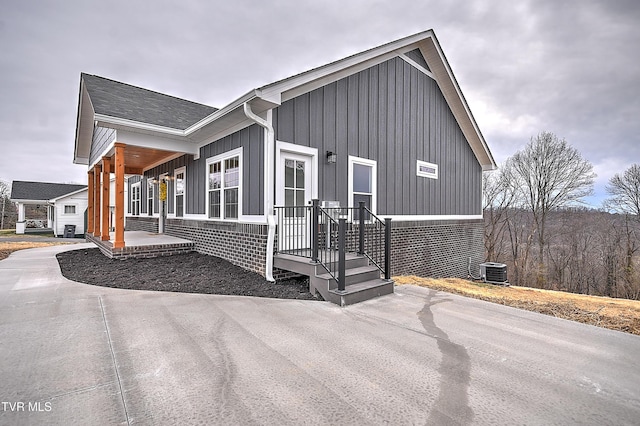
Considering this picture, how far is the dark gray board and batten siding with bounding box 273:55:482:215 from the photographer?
21.0 feet

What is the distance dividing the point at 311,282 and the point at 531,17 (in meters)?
10.6

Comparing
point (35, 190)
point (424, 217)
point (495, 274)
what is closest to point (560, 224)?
point (495, 274)

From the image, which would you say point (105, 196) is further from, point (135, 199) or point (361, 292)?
point (361, 292)

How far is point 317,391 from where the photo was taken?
6.80 ft

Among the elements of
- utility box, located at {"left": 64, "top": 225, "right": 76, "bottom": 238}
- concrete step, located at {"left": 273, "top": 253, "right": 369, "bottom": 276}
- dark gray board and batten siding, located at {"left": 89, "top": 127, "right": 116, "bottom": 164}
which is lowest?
utility box, located at {"left": 64, "top": 225, "right": 76, "bottom": 238}

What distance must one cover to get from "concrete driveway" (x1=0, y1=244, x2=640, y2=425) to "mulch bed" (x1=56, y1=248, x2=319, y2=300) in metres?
0.77

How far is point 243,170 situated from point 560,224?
21.4m

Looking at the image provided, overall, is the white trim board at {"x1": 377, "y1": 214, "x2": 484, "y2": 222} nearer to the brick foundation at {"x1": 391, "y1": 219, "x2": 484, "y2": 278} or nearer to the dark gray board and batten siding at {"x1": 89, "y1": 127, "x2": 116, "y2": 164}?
the brick foundation at {"x1": 391, "y1": 219, "x2": 484, "y2": 278}

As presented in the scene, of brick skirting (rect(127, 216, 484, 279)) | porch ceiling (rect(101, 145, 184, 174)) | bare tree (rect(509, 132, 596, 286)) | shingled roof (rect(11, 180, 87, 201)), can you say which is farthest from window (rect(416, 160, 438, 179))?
shingled roof (rect(11, 180, 87, 201))

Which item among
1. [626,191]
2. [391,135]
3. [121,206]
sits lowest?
[121,206]

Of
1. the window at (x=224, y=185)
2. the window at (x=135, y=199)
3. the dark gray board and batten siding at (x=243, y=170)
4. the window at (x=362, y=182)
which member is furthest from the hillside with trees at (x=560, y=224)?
the window at (x=135, y=199)

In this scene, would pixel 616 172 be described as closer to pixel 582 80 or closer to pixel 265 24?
pixel 582 80

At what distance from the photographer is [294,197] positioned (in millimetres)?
6062

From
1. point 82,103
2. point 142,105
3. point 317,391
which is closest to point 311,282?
point 317,391
